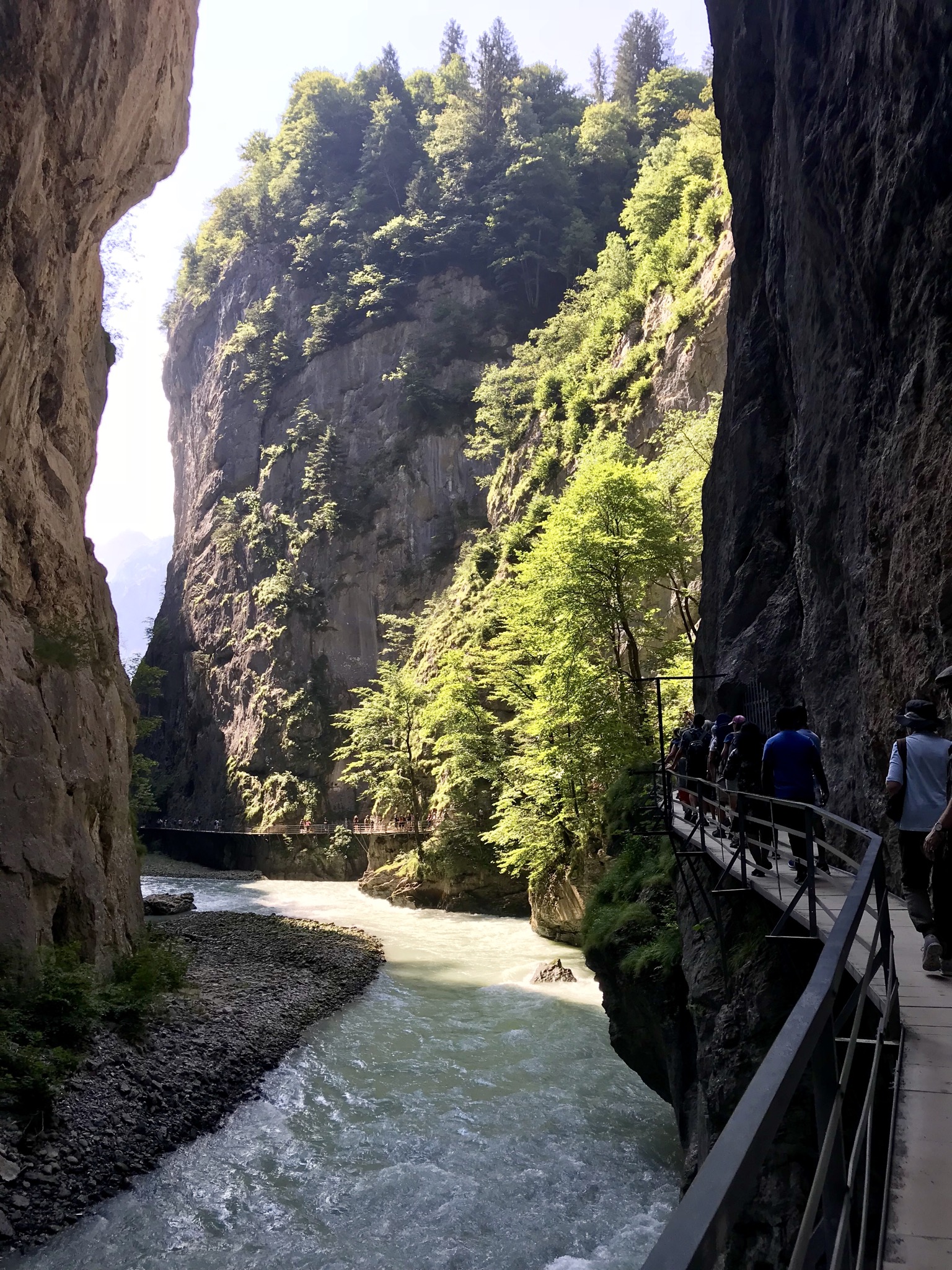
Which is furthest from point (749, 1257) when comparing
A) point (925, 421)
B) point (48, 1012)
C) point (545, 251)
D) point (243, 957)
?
point (545, 251)

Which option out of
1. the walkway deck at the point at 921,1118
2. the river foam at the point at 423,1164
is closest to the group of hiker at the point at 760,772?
the walkway deck at the point at 921,1118

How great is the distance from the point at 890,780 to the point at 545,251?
58798 millimetres

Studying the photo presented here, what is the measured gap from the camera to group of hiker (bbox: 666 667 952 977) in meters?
5.20

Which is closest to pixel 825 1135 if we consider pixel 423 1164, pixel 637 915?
pixel 423 1164

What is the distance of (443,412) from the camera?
53.5 metres

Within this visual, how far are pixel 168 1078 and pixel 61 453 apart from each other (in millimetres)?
12038

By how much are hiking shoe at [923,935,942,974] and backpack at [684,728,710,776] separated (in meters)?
7.62

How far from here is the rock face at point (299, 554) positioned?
50.8m

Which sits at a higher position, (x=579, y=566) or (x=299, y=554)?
(x=299, y=554)

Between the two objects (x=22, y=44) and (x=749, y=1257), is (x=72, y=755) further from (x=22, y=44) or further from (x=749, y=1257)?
(x=749, y=1257)

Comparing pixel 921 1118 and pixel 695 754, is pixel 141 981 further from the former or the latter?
pixel 921 1118

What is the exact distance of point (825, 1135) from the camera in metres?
2.03

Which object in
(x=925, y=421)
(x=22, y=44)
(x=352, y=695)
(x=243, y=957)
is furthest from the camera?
(x=352, y=695)

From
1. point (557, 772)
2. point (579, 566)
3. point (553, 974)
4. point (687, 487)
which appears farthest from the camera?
point (687, 487)
